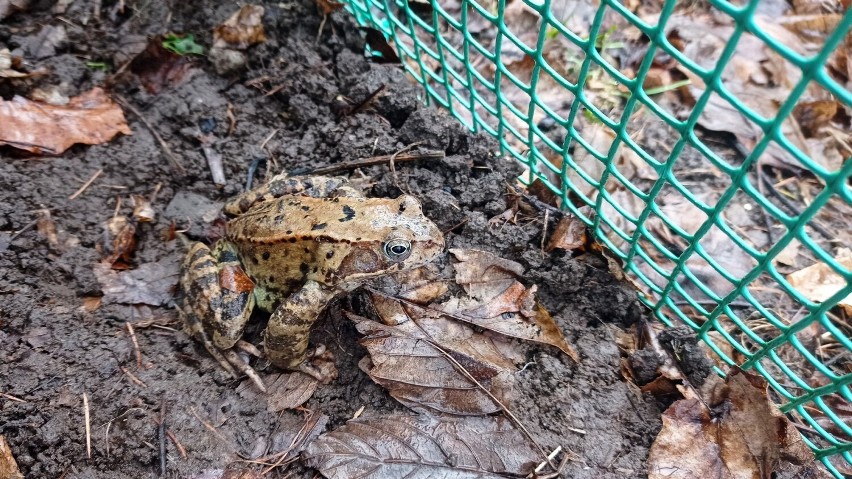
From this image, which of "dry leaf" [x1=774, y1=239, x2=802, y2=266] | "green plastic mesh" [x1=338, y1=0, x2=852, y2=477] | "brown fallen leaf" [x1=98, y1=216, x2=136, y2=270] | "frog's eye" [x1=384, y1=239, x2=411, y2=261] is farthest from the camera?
"dry leaf" [x1=774, y1=239, x2=802, y2=266]

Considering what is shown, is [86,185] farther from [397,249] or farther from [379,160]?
[397,249]

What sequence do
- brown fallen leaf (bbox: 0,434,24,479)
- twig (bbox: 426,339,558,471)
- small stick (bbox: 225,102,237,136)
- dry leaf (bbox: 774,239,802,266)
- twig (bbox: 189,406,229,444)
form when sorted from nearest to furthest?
brown fallen leaf (bbox: 0,434,24,479)
twig (bbox: 426,339,558,471)
twig (bbox: 189,406,229,444)
dry leaf (bbox: 774,239,802,266)
small stick (bbox: 225,102,237,136)

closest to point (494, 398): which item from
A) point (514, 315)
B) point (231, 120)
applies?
point (514, 315)

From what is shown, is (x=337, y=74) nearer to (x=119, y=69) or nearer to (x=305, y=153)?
(x=305, y=153)

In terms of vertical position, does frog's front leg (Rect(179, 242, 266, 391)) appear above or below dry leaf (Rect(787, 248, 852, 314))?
below

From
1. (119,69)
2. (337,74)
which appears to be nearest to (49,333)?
(119,69)

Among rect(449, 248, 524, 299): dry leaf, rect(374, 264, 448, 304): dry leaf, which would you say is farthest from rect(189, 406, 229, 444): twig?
rect(449, 248, 524, 299): dry leaf

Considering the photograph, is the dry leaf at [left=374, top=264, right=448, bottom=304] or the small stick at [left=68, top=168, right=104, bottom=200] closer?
the dry leaf at [left=374, top=264, right=448, bottom=304]

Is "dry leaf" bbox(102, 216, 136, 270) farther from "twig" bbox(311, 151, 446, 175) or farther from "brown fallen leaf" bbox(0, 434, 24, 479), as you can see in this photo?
"twig" bbox(311, 151, 446, 175)
